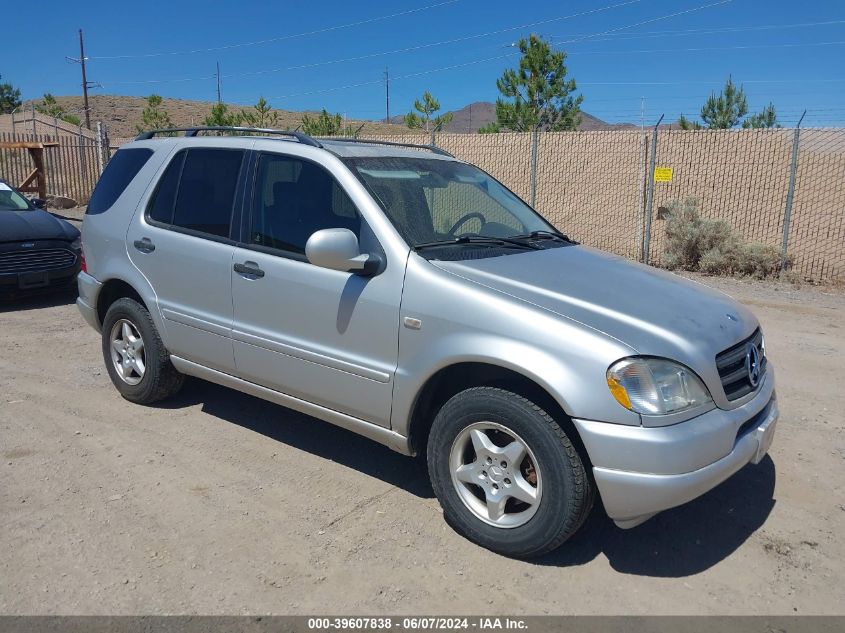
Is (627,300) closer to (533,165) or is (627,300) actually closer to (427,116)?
(533,165)

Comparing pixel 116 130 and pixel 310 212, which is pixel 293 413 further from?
pixel 116 130

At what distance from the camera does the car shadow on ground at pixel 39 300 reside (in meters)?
8.61

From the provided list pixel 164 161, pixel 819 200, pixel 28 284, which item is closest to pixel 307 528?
pixel 164 161

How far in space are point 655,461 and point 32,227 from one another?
838 cm

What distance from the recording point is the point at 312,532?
3.60m

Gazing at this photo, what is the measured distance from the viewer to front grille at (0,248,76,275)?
8320 millimetres

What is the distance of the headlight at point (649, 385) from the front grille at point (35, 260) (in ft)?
25.4

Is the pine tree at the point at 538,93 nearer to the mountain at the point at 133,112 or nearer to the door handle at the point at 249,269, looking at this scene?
the door handle at the point at 249,269

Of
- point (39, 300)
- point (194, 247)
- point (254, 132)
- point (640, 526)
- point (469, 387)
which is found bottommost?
point (640, 526)

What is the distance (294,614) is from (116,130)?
2855 inches

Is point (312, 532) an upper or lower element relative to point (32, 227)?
lower

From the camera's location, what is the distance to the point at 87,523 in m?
3.64

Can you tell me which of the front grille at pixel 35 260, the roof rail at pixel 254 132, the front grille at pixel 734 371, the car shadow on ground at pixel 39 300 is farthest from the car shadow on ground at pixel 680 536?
the car shadow on ground at pixel 39 300

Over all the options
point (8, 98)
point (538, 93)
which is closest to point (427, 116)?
point (538, 93)
